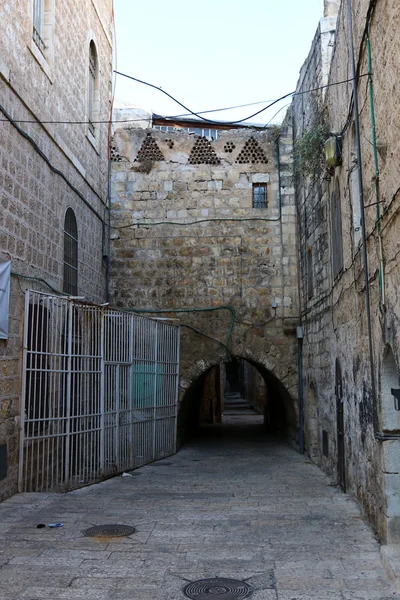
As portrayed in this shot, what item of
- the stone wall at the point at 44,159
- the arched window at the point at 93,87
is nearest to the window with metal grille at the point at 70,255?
the stone wall at the point at 44,159

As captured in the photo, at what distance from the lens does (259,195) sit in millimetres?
11922

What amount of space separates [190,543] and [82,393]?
323 cm

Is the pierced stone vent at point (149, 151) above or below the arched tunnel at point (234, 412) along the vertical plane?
above

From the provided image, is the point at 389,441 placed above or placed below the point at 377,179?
below

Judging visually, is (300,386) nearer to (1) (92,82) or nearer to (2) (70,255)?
(2) (70,255)

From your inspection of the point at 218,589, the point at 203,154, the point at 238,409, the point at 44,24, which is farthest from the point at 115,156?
the point at 238,409

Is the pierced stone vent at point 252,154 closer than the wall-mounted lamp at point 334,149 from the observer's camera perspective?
No

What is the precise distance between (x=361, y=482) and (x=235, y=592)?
280 centimetres

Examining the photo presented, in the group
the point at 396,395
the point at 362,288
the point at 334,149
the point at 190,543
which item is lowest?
the point at 190,543

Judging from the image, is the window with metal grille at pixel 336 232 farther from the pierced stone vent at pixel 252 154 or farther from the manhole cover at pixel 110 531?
the pierced stone vent at pixel 252 154

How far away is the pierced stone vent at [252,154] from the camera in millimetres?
11977

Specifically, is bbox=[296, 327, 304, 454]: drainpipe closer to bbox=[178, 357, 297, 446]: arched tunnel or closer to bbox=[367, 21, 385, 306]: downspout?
bbox=[178, 357, 297, 446]: arched tunnel

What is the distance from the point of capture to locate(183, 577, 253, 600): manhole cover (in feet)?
12.3

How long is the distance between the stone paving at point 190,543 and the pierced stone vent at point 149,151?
263 inches
